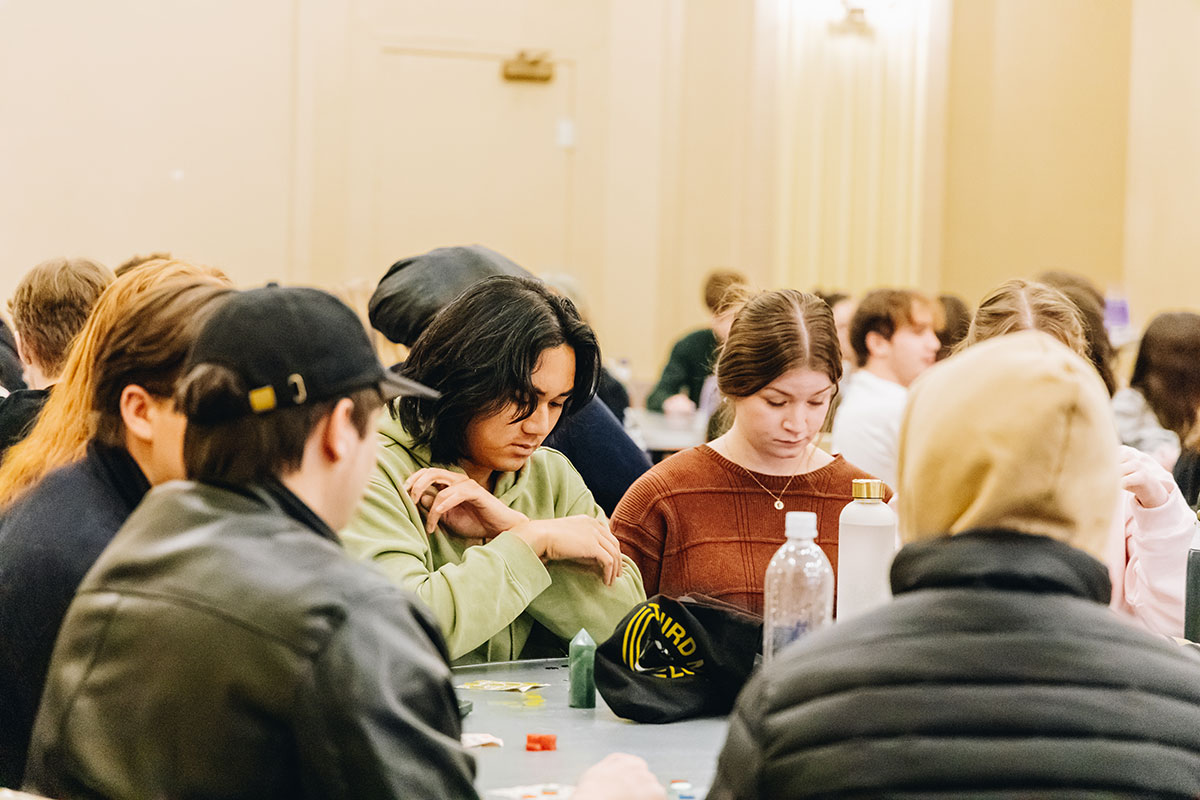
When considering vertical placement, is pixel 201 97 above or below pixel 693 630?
above

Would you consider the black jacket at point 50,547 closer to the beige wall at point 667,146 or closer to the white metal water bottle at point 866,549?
the white metal water bottle at point 866,549

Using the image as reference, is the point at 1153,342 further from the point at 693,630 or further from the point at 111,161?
the point at 111,161

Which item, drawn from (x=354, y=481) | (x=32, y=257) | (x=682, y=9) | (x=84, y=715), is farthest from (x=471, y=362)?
(x=682, y=9)

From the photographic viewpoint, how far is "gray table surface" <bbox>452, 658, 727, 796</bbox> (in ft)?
6.18

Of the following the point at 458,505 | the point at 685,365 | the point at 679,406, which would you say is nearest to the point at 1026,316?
the point at 458,505

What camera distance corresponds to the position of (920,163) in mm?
8766

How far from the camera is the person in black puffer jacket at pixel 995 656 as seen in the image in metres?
1.29

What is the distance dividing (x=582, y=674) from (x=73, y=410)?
0.94 m

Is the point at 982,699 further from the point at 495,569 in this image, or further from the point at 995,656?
the point at 495,569

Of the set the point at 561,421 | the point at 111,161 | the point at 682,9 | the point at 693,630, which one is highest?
the point at 682,9

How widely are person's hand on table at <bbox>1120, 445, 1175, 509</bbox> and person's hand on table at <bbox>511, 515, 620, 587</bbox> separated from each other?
0.99m

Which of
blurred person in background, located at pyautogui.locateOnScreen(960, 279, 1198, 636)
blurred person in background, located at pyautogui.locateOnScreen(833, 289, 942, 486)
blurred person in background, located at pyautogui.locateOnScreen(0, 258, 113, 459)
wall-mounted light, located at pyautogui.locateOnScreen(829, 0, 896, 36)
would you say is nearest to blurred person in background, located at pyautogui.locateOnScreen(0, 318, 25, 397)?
blurred person in background, located at pyautogui.locateOnScreen(0, 258, 113, 459)

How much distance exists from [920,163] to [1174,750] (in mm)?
7802

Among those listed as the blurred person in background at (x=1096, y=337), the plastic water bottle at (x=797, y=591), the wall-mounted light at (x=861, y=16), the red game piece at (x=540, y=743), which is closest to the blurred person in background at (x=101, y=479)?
the red game piece at (x=540, y=743)
